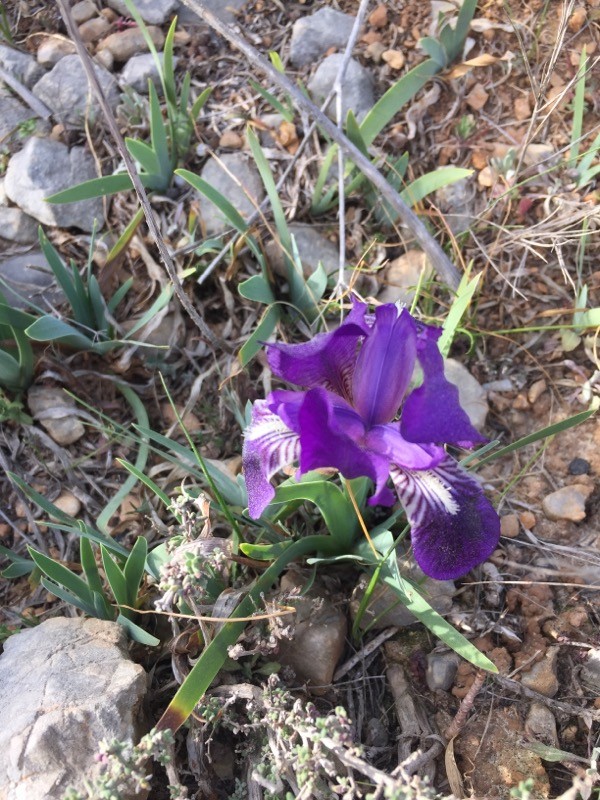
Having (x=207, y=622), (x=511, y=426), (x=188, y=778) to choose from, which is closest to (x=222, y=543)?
(x=207, y=622)

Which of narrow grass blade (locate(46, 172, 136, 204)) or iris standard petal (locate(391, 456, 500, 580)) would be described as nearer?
iris standard petal (locate(391, 456, 500, 580))

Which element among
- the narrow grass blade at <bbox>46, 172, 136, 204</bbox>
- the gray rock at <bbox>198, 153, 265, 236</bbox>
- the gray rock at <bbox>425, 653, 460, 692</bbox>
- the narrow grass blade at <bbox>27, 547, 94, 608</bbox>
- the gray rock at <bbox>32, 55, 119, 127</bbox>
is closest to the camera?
the narrow grass blade at <bbox>27, 547, 94, 608</bbox>

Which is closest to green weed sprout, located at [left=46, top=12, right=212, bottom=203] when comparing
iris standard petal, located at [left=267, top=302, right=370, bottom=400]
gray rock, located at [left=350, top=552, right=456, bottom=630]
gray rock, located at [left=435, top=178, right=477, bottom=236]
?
gray rock, located at [left=435, top=178, right=477, bottom=236]

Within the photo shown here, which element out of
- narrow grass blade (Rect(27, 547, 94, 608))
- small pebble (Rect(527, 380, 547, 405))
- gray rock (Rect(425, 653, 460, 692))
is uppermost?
narrow grass blade (Rect(27, 547, 94, 608))

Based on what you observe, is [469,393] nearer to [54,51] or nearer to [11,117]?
[11,117]

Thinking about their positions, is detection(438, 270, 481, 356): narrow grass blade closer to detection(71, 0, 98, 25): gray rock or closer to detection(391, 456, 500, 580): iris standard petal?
detection(391, 456, 500, 580): iris standard petal

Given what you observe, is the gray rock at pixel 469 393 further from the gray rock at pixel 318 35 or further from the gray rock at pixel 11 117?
the gray rock at pixel 11 117

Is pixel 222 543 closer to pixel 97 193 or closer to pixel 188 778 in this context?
pixel 188 778
